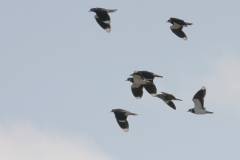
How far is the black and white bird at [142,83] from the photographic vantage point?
40.5 m

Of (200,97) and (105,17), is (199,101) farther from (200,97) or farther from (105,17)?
(105,17)

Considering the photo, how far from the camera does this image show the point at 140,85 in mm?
40906

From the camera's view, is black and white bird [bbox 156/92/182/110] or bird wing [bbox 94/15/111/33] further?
black and white bird [bbox 156/92/182/110]

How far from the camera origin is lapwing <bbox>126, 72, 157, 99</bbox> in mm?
40375

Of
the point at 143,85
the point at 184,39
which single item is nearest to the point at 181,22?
the point at 184,39

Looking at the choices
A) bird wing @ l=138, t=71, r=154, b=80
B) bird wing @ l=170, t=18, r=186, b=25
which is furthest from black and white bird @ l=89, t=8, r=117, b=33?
bird wing @ l=170, t=18, r=186, b=25

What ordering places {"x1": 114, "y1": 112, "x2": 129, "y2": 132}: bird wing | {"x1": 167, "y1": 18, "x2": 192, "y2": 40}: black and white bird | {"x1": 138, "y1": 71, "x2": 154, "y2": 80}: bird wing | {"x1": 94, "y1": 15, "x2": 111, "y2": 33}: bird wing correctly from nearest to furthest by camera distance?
{"x1": 94, "y1": 15, "x2": 111, "y2": 33}: bird wing < {"x1": 114, "y1": 112, "x2": 129, "y2": 132}: bird wing < {"x1": 138, "y1": 71, "x2": 154, "y2": 80}: bird wing < {"x1": 167, "y1": 18, "x2": 192, "y2": 40}: black and white bird

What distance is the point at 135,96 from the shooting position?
135ft

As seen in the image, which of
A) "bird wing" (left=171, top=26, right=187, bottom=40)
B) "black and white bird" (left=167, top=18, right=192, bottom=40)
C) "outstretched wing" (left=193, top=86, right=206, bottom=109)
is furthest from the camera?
"bird wing" (left=171, top=26, right=187, bottom=40)

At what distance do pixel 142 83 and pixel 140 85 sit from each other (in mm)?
295

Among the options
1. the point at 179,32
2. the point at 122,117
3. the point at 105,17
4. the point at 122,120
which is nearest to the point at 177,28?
the point at 179,32

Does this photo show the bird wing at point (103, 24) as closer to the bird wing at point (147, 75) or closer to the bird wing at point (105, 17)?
the bird wing at point (105, 17)

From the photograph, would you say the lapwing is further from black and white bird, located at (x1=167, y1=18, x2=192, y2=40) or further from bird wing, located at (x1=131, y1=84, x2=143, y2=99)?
black and white bird, located at (x1=167, y1=18, x2=192, y2=40)

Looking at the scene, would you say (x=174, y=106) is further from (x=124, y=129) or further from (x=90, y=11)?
(x=90, y=11)
